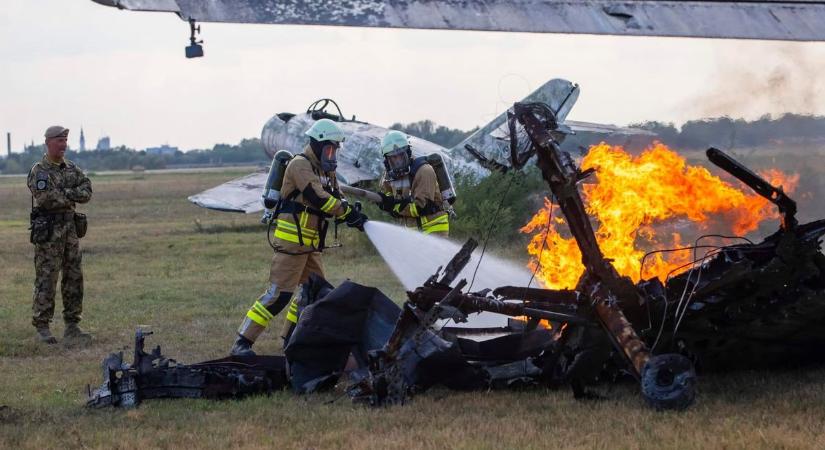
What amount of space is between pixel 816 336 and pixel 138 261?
15062 mm

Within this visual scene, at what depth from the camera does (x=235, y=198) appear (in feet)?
Result: 93.7

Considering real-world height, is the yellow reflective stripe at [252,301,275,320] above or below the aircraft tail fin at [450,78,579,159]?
below

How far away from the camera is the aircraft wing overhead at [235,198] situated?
90.4 ft

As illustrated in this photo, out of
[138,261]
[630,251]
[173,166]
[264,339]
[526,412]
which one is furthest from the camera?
[173,166]

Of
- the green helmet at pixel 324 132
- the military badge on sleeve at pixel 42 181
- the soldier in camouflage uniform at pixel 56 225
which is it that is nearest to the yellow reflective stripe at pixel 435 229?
the green helmet at pixel 324 132

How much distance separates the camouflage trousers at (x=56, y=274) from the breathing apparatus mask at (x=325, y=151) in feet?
10.9

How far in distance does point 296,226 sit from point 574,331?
2.95 m

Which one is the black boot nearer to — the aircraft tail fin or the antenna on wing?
the antenna on wing

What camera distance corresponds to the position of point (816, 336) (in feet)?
26.1

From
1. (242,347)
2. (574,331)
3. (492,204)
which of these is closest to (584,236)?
(574,331)

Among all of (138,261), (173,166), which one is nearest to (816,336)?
(138,261)

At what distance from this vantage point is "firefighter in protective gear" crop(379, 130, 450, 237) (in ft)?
A: 37.4

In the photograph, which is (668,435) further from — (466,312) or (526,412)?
(466,312)

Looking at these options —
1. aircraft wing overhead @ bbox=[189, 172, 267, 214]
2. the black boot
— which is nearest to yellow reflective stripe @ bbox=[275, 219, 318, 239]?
the black boot
